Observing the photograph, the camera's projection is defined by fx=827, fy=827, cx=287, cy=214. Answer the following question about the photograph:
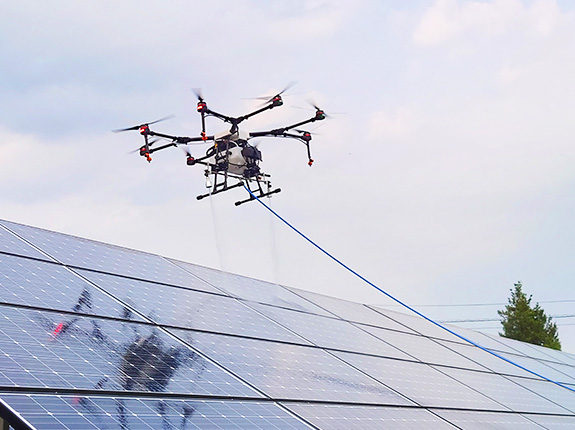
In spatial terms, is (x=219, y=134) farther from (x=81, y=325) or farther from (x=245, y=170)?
(x=81, y=325)

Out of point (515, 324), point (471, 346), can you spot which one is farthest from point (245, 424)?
point (515, 324)

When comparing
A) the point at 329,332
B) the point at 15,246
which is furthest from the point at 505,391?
the point at 15,246

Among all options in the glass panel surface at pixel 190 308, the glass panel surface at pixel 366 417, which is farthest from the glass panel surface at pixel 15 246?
the glass panel surface at pixel 366 417

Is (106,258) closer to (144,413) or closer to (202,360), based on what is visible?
(202,360)

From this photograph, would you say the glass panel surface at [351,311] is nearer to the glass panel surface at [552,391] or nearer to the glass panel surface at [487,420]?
the glass panel surface at [552,391]

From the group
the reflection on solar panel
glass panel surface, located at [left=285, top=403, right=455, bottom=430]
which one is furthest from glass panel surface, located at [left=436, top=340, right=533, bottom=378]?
glass panel surface, located at [left=285, top=403, right=455, bottom=430]
